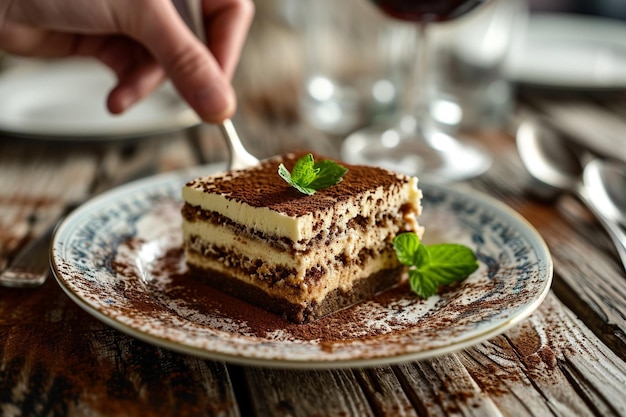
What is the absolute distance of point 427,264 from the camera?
1631 mm

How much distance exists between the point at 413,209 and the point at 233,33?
847mm

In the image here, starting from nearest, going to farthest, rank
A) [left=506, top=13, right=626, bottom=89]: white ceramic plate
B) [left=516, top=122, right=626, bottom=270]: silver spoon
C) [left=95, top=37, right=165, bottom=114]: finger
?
[left=516, top=122, right=626, bottom=270]: silver spoon
[left=95, top=37, right=165, bottom=114]: finger
[left=506, top=13, right=626, bottom=89]: white ceramic plate

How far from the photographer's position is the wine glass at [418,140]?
2.32 m

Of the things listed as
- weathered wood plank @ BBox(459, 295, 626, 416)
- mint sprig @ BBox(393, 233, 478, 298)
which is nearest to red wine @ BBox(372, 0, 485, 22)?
mint sprig @ BBox(393, 233, 478, 298)

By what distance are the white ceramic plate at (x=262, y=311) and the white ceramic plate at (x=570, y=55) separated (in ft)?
4.66

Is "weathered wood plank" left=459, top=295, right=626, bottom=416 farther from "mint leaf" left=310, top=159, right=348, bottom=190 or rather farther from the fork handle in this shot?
A: the fork handle

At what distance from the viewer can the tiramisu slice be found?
1509 millimetres

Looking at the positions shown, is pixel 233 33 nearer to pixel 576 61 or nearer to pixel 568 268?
pixel 568 268

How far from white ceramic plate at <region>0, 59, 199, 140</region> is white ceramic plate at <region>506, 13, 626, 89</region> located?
4.83ft

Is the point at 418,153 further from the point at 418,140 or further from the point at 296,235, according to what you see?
the point at 296,235

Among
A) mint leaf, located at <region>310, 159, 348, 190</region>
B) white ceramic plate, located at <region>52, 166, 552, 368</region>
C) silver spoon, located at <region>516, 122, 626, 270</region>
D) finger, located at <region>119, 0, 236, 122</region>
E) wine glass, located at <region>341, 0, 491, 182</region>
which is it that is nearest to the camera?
white ceramic plate, located at <region>52, 166, 552, 368</region>

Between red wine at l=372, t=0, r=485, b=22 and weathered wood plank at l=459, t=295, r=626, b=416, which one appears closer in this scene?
weathered wood plank at l=459, t=295, r=626, b=416

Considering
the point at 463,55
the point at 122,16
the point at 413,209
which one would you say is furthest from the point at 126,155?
the point at 463,55

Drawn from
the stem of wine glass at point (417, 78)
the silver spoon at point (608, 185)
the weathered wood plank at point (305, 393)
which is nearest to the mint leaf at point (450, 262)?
the weathered wood plank at point (305, 393)
